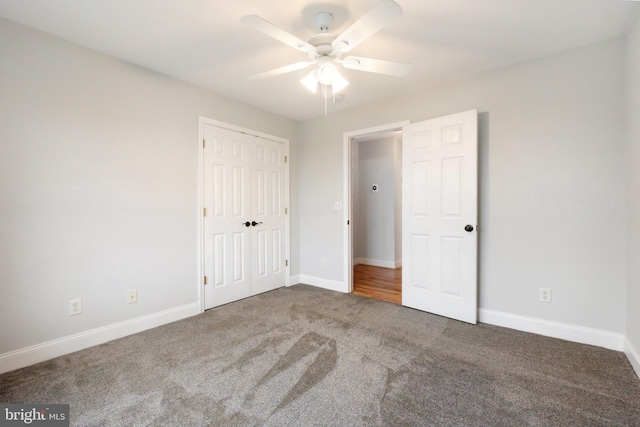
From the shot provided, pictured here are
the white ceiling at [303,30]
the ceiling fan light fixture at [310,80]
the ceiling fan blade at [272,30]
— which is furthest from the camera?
the ceiling fan light fixture at [310,80]

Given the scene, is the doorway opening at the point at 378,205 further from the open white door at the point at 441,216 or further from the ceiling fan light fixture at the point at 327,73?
the ceiling fan light fixture at the point at 327,73

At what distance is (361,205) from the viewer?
5.69 meters

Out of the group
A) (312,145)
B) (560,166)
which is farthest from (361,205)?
(560,166)

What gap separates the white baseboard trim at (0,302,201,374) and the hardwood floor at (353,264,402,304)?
218cm

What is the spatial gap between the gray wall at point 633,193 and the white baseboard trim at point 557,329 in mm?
120

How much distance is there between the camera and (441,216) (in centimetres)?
279

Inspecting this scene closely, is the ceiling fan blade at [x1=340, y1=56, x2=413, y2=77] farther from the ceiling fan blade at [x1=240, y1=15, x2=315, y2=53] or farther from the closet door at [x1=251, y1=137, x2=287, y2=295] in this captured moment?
the closet door at [x1=251, y1=137, x2=287, y2=295]

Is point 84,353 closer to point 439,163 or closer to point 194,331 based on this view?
point 194,331

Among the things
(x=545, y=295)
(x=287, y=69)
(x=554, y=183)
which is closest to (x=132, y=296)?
(x=287, y=69)

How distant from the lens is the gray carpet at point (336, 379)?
4.78 feet

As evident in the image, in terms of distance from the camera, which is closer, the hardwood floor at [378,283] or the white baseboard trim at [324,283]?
the hardwood floor at [378,283]

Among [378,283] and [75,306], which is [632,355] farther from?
[75,306]

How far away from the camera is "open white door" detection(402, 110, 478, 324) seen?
2.61 meters

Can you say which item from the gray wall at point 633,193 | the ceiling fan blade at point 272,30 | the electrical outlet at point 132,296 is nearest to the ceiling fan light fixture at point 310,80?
the ceiling fan blade at point 272,30
